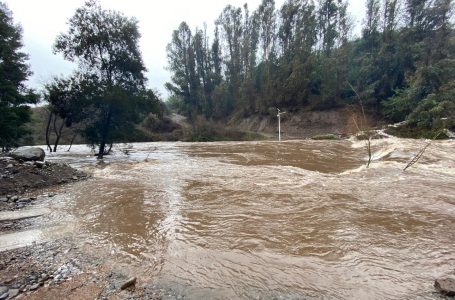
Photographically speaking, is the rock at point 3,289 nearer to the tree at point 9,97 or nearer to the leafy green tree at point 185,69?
the tree at point 9,97

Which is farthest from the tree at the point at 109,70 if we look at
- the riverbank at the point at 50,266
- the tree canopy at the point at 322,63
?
the tree canopy at the point at 322,63

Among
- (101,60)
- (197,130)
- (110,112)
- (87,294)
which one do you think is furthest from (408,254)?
(197,130)

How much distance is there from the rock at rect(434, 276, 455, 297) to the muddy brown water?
86mm

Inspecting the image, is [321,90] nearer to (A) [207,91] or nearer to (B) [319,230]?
(A) [207,91]

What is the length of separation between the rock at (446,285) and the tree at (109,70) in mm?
15393

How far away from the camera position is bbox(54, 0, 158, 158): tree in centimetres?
1498

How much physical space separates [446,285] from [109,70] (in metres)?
17.4

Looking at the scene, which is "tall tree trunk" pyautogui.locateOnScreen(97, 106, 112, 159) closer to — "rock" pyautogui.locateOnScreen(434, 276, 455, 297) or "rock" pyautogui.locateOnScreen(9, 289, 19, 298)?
"rock" pyautogui.locateOnScreen(9, 289, 19, 298)

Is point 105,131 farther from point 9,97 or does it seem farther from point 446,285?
point 446,285

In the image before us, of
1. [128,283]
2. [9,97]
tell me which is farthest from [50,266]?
[9,97]

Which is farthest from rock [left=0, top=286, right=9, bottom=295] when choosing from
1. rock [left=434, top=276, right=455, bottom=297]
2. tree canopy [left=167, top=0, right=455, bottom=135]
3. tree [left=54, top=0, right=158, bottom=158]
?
tree canopy [left=167, top=0, right=455, bottom=135]

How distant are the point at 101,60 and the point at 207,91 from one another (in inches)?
1443

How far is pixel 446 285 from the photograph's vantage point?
2.84 meters

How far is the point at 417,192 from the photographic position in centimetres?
680
